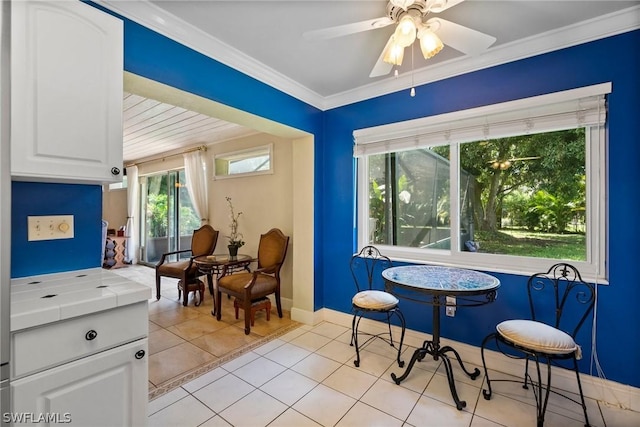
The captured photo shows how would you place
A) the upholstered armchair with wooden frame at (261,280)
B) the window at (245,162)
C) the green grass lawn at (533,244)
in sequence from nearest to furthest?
the green grass lawn at (533,244)
the upholstered armchair with wooden frame at (261,280)
the window at (245,162)

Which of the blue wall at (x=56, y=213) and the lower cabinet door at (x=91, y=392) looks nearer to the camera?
the lower cabinet door at (x=91, y=392)

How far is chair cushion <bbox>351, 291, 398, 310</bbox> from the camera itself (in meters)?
2.26

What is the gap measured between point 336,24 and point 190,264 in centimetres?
336

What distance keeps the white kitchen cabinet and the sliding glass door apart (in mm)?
4209

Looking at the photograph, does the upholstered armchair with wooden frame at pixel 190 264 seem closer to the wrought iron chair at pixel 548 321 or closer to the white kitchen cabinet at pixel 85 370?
the white kitchen cabinet at pixel 85 370

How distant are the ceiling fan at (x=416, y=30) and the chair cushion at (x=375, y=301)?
1.74 metres

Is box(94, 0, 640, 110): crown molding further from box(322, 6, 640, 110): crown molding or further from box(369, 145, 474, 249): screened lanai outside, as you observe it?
box(369, 145, 474, 249): screened lanai outside

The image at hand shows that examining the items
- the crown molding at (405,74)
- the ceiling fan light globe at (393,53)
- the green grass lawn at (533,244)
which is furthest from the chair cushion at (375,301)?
the crown molding at (405,74)

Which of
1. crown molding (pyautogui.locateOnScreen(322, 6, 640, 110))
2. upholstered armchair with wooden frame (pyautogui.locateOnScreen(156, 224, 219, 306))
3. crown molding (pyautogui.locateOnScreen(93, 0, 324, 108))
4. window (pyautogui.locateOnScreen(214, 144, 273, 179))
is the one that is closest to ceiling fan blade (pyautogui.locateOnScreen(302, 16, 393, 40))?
crown molding (pyautogui.locateOnScreen(93, 0, 324, 108))

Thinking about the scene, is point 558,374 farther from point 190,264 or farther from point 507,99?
point 190,264

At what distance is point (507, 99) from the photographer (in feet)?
7.18

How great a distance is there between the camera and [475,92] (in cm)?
232

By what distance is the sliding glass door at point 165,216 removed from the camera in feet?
18.3

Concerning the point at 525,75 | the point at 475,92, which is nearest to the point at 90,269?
the point at 475,92
